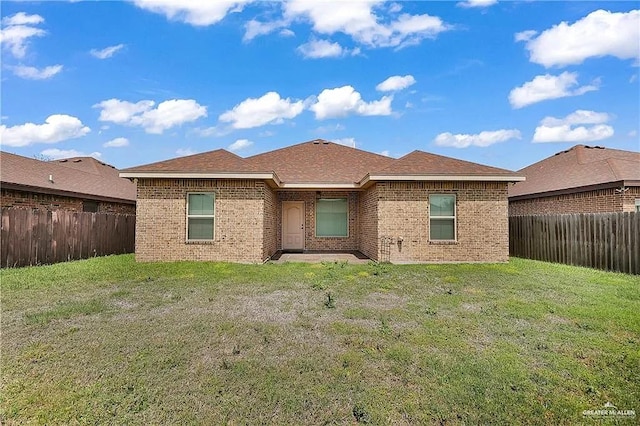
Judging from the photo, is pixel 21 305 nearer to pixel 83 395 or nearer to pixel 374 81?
pixel 83 395

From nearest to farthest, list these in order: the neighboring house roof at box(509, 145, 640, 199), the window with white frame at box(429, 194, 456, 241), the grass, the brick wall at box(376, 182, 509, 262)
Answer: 1. the grass
2. the brick wall at box(376, 182, 509, 262)
3. the window with white frame at box(429, 194, 456, 241)
4. the neighboring house roof at box(509, 145, 640, 199)

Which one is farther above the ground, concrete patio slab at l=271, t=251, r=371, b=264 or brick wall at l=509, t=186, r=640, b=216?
brick wall at l=509, t=186, r=640, b=216

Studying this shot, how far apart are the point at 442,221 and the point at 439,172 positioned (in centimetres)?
168

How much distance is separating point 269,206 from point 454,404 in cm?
1047

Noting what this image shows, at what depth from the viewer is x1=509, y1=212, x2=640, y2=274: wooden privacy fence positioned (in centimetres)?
957

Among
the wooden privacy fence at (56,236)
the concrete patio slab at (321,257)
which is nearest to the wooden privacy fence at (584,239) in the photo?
the concrete patio slab at (321,257)

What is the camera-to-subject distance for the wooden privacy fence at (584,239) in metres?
9.57

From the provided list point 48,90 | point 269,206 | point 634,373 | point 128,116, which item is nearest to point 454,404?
point 634,373

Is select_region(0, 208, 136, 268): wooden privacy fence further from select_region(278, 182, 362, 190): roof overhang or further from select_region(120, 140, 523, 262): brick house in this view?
select_region(278, 182, 362, 190): roof overhang

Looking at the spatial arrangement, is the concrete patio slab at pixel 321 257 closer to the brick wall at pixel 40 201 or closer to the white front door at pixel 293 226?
the white front door at pixel 293 226

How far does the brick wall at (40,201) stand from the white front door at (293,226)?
8614 millimetres

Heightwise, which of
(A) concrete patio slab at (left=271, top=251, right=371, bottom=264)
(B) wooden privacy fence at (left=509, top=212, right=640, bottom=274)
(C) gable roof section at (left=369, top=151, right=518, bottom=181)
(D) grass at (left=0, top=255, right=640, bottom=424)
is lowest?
(D) grass at (left=0, top=255, right=640, bottom=424)

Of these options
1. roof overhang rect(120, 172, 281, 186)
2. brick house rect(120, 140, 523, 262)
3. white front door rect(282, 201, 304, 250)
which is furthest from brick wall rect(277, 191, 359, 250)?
roof overhang rect(120, 172, 281, 186)

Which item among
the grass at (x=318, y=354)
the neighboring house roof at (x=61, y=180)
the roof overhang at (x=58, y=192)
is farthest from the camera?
the neighboring house roof at (x=61, y=180)
